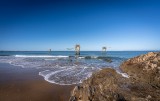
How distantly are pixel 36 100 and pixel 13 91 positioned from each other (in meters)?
2.40

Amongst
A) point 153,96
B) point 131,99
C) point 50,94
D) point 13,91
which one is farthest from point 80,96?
point 13,91

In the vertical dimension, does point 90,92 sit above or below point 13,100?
above

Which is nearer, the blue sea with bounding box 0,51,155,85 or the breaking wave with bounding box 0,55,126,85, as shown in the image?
the breaking wave with bounding box 0,55,126,85

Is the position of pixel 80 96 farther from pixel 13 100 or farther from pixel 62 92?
pixel 13 100

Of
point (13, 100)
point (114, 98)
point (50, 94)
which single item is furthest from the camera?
point (50, 94)

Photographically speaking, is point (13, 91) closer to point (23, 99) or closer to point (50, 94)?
point (23, 99)

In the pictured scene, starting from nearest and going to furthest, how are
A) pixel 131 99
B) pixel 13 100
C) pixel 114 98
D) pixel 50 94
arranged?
pixel 114 98
pixel 131 99
pixel 13 100
pixel 50 94

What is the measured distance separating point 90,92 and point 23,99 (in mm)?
4269

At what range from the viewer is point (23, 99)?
735 cm

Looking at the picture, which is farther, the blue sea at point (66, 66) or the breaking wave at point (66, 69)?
the blue sea at point (66, 66)

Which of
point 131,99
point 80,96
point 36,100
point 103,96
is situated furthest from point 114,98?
point 36,100

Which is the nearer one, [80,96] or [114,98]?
[114,98]

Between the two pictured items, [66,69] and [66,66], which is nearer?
[66,69]

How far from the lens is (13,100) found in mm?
7160
